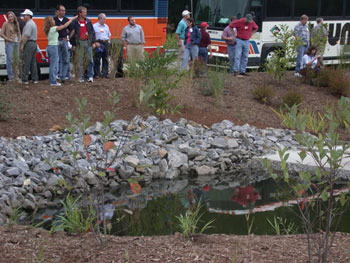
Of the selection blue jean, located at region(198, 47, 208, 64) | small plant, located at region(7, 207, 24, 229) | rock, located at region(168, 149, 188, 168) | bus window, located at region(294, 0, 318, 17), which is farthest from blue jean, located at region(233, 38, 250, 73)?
small plant, located at region(7, 207, 24, 229)

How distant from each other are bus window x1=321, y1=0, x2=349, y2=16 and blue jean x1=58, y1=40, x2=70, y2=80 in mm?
9906

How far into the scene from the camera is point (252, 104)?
12625mm

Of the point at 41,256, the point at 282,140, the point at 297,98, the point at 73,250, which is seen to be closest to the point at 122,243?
the point at 73,250

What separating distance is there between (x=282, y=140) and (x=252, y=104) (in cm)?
210

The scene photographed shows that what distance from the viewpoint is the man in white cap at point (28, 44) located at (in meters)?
12.1

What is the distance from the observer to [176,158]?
366 inches

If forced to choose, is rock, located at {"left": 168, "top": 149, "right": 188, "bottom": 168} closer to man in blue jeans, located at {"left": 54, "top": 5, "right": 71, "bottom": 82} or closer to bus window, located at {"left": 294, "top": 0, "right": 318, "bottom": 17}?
man in blue jeans, located at {"left": 54, "top": 5, "right": 71, "bottom": 82}

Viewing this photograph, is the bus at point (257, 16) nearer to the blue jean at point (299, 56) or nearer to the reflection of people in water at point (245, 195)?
the blue jean at point (299, 56)

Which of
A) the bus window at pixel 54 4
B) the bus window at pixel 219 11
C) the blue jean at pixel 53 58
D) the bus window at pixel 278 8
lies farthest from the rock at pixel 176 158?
the bus window at pixel 278 8

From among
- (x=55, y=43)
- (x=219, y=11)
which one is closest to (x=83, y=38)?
(x=55, y=43)

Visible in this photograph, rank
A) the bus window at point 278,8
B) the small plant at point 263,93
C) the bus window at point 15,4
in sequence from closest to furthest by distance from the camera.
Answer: the small plant at point 263,93
the bus window at point 15,4
the bus window at point 278,8

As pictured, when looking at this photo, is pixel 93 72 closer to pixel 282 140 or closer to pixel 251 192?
pixel 282 140

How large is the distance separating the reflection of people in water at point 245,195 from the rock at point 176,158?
112 centimetres

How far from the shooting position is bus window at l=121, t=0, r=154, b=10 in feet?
51.5
